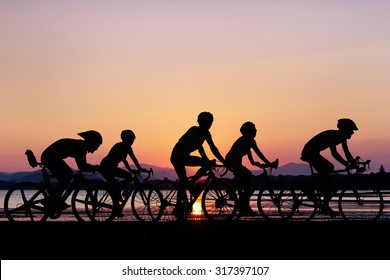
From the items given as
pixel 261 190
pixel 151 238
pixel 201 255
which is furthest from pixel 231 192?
pixel 201 255

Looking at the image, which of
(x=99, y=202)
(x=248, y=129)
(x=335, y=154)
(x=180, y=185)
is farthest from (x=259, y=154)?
(x=99, y=202)

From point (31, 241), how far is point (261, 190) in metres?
5.77

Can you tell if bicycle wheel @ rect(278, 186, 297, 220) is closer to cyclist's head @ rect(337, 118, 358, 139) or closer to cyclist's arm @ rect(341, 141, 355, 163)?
cyclist's arm @ rect(341, 141, 355, 163)

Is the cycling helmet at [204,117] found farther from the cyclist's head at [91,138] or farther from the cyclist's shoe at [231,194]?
the cyclist's head at [91,138]

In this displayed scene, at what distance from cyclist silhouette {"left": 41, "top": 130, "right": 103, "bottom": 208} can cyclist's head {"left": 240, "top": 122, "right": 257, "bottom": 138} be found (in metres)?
3.05

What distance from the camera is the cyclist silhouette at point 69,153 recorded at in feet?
51.3

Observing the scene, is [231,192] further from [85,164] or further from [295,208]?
[85,164]

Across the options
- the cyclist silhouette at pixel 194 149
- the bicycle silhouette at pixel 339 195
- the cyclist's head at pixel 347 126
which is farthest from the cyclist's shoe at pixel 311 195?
the cyclist silhouette at pixel 194 149

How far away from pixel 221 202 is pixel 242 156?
1063mm

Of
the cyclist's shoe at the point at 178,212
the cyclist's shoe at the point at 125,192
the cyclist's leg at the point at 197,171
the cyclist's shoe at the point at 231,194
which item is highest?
the cyclist's leg at the point at 197,171

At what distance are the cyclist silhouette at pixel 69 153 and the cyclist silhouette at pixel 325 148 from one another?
4413mm

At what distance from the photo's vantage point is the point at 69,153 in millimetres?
15711

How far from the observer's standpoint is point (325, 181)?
16672 millimetres

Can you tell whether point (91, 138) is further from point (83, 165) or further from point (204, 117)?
point (204, 117)
